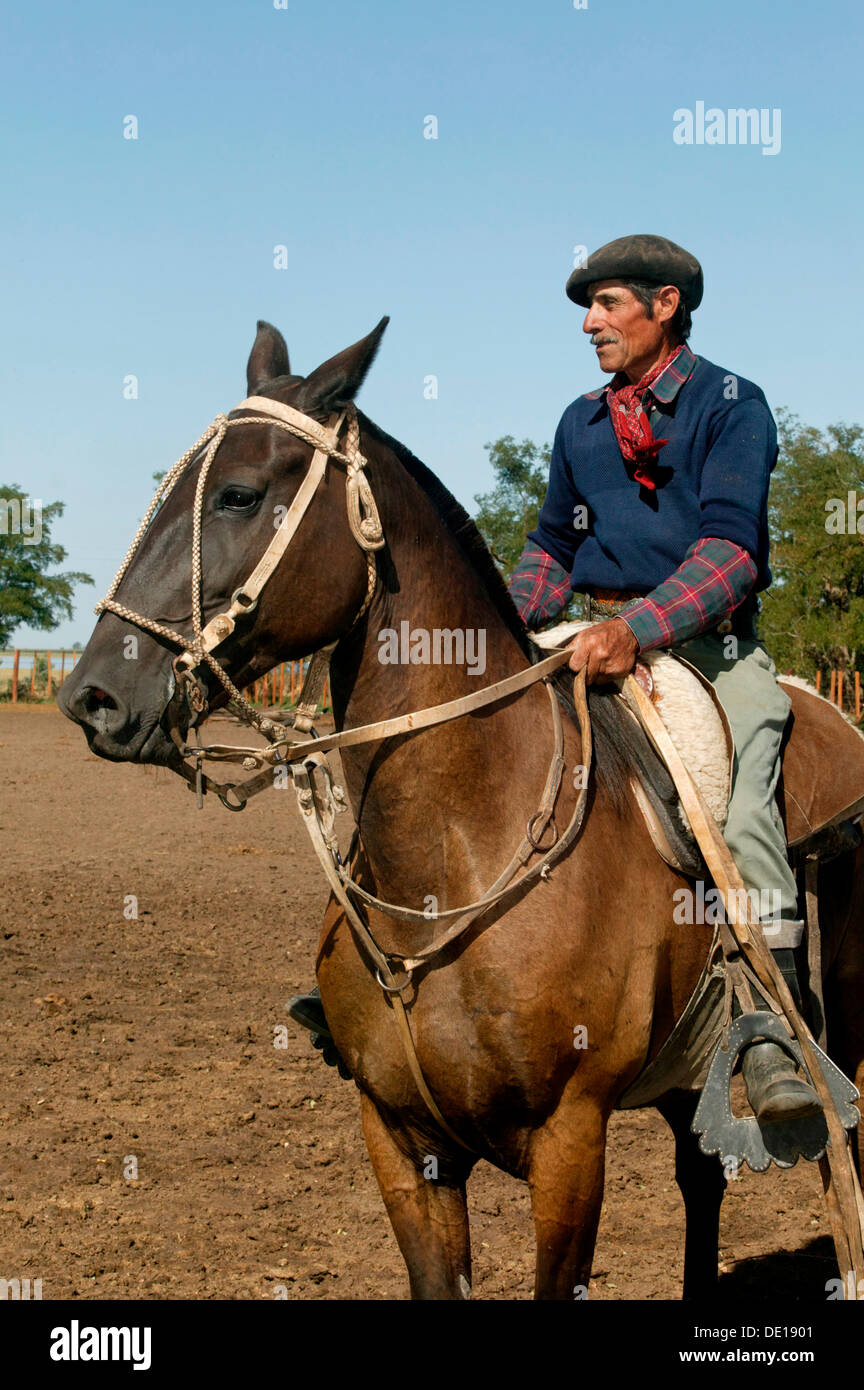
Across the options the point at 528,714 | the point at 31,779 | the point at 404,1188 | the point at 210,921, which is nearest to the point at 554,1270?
the point at 404,1188

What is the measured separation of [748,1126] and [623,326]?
227cm

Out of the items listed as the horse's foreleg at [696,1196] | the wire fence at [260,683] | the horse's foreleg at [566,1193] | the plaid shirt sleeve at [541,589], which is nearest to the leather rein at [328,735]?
the horse's foreleg at [566,1193]

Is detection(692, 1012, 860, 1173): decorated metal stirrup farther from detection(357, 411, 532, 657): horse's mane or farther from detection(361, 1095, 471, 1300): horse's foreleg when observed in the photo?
detection(357, 411, 532, 657): horse's mane

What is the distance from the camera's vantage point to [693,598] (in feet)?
10.7

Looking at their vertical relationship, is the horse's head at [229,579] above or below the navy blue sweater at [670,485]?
below

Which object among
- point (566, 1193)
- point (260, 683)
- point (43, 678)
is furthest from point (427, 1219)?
point (43, 678)

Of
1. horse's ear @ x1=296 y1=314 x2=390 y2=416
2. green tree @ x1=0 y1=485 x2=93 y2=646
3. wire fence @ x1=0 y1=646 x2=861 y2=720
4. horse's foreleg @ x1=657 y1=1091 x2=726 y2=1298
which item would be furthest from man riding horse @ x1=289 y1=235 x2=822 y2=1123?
green tree @ x1=0 y1=485 x2=93 y2=646

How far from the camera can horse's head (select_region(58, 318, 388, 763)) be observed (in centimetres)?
263

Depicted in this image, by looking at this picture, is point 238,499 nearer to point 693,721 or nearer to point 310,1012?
point 693,721

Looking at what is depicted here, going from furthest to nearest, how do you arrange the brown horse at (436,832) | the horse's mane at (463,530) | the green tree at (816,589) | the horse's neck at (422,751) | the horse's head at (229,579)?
the green tree at (816,589), the horse's mane at (463,530), the horse's neck at (422,751), the brown horse at (436,832), the horse's head at (229,579)

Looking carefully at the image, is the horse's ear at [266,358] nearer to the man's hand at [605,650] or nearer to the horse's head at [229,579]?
the horse's head at [229,579]

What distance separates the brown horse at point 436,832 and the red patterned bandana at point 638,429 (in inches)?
26.0

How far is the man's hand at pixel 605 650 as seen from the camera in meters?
3.27
